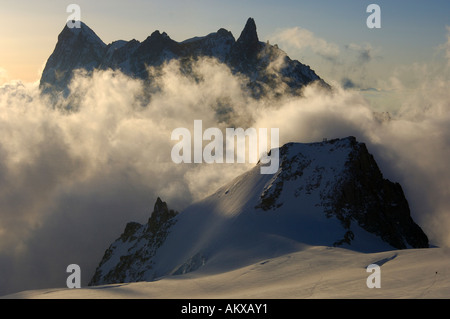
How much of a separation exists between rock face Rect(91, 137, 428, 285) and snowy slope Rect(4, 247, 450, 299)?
13.2 metres

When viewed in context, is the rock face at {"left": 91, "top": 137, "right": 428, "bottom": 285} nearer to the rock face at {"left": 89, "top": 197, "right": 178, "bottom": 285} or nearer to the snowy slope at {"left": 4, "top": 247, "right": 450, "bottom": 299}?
the rock face at {"left": 89, "top": 197, "right": 178, "bottom": 285}

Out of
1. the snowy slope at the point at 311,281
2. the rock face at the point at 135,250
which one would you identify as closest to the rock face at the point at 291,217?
the rock face at the point at 135,250

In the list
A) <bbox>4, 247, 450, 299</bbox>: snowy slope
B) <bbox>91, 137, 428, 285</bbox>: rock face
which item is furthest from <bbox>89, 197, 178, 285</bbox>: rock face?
<bbox>4, 247, 450, 299</bbox>: snowy slope

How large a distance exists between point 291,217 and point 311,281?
4840 centimetres

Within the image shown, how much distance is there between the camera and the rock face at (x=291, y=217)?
9625 cm

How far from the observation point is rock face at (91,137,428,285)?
3789 inches

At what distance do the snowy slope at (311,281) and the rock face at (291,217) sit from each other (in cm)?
1324

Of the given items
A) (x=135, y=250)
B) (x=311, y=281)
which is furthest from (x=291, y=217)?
(x=135, y=250)

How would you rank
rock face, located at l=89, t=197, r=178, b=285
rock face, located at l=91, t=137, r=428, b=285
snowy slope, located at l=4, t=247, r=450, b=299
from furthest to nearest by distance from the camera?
rock face, located at l=89, t=197, r=178, b=285 → rock face, located at l=91, t=137, r=428, b=285 → snowy slope, located at l=4, t=247, r=450, b=299

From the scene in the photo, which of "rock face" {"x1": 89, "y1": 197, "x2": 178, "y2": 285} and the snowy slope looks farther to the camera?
"rock face" {"x1": 89, "y1": 197, "x2": 178, "y2": 285}

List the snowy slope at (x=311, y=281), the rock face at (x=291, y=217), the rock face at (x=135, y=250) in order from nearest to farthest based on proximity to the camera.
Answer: the snowy slope at (x=311, y=281) → the rock face at (x=291, y=217) → the rock face at (x=135, y=250)

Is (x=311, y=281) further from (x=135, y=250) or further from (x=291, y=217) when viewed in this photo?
(x=135, y=250)

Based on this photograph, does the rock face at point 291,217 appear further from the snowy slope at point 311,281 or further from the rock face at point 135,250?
the snowy slope at point 311,281
